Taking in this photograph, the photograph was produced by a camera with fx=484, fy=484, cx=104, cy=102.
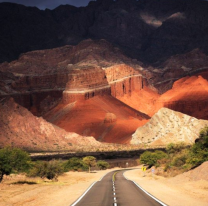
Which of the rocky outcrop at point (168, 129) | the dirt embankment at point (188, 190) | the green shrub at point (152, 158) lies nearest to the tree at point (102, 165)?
the green shrub at point (152, 158)

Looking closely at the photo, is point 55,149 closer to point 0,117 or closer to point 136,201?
point 0,117

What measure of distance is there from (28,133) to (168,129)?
47083 millimetres

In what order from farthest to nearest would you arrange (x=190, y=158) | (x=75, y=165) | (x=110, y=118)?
(x=110, y=118), (x=75, y=165), (x=190, y=158)

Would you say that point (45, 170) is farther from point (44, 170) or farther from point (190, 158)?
point (190, 158)

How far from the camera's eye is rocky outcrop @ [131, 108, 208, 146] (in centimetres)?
14700

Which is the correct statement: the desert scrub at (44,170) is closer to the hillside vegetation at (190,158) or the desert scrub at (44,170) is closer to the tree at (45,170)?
the tree at (45,170)

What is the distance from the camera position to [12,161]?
177 ft

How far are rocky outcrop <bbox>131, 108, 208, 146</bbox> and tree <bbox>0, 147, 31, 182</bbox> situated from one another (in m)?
92.2

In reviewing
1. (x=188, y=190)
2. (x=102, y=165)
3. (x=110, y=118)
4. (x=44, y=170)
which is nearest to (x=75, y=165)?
(x=102, y=165)

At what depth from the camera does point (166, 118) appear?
15812 cm

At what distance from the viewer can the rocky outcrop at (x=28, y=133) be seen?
12269cm

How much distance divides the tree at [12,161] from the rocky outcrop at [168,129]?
92226 mm

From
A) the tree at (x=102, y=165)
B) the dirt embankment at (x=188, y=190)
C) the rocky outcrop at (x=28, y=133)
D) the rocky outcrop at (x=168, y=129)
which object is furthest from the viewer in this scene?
the rocky outcrop at (x=168, y=129)

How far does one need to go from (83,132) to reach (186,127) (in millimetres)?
53237
